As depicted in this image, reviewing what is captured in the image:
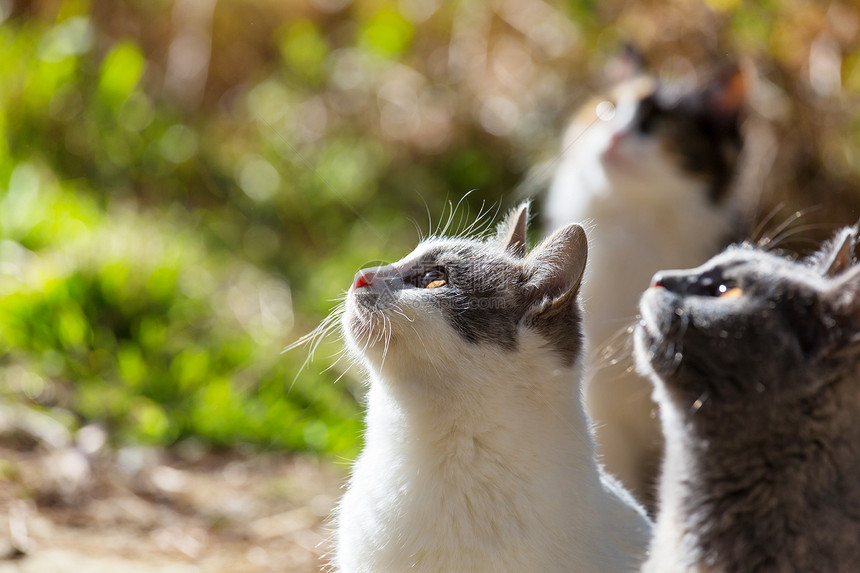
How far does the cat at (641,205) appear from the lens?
11.9 ft

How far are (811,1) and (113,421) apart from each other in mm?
4230

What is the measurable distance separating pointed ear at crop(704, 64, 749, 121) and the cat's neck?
250 cm

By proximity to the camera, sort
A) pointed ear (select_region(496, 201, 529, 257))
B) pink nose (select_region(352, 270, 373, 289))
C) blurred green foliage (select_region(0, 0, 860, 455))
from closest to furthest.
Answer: pink nose (select_region(352, 270, 373, 289))
pointed ear (select_region(496, 201, 529, 257))
blurred green foliage (select_region(0, 0, 860, 455))

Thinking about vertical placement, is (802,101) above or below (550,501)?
above

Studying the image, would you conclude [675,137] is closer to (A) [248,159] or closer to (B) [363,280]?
(B) [363,280]

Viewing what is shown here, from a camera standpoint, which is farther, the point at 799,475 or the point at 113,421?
the point at 113,421

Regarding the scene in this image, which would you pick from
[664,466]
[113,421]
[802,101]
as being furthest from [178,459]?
[802,101]

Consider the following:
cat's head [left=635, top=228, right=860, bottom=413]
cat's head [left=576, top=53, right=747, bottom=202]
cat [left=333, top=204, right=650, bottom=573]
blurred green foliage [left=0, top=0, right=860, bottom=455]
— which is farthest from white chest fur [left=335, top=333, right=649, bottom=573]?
cat's head [left=576, top=53, right=747, bottom=202]

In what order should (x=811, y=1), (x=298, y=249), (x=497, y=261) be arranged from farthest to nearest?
(x=298, y=249) → (x=811, y=1) → (x=497, y=261)

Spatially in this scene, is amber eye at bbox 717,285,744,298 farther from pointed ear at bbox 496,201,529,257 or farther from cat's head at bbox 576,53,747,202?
cat's head at bbox 576,53,747,202

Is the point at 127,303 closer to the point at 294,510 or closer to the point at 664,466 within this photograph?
the point at 294,510

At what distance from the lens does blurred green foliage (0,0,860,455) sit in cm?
447

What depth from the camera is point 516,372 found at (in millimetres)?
2182

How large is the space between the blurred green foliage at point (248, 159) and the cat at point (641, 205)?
0.72 metres
